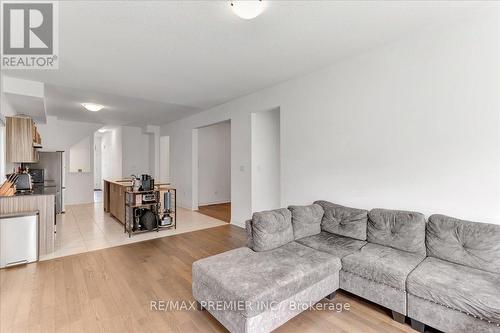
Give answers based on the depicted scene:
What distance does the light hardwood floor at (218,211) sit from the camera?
582cm

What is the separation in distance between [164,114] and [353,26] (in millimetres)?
5297

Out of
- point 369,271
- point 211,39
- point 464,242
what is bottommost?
point 369,271

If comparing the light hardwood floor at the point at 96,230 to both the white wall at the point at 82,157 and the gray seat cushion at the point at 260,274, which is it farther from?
the gray seat cushion at the point at 260,274

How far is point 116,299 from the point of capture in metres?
2.29

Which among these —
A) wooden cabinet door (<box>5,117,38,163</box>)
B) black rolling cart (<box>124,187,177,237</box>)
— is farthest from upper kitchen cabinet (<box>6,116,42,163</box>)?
black rolling cart (<box>124,187,177,237</box>)

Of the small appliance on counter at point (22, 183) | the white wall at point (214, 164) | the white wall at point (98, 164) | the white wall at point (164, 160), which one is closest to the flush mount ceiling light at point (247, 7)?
the small appliance on counter at point (22, 183)

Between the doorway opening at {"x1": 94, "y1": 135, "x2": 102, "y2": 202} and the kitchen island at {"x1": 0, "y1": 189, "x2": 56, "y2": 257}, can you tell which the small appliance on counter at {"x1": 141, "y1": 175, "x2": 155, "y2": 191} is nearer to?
the kitchen island at {"x1": 0, "y1": 189, "x2": 56, "y2": 257}

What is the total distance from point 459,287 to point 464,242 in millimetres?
564

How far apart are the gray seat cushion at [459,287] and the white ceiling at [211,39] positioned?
89.3 inches

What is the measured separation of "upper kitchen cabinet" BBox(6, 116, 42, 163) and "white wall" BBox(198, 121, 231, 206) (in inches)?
160

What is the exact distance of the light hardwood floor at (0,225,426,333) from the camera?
1927 mm

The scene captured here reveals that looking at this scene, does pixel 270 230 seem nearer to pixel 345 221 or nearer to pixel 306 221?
pixel 306 221

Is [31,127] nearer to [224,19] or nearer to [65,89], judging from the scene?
[65,89]

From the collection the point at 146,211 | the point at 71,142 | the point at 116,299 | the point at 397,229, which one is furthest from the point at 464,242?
the point at 71,142
